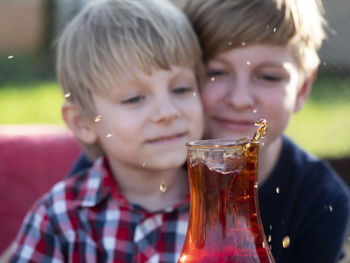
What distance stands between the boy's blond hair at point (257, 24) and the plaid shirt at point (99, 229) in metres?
0.40

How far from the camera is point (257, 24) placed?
4.77 feet

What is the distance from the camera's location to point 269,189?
1647 mm

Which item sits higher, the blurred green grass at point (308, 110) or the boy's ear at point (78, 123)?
the boy's ear at point (78, 123)

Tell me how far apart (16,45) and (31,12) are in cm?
58

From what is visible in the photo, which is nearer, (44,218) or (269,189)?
(44,218)

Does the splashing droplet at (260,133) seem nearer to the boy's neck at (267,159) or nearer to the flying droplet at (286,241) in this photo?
the flying droplet at (286,241)

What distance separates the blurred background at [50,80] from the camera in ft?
14.4

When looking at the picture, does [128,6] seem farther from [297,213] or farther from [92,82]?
[297,213]

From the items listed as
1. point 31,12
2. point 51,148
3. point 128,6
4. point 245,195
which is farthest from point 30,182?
point 31,12

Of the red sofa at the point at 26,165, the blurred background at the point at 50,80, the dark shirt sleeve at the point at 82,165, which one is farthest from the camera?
the blurred background at the point at 50,80

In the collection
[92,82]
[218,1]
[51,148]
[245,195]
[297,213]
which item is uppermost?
[218,1]

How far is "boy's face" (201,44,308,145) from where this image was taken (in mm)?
1478

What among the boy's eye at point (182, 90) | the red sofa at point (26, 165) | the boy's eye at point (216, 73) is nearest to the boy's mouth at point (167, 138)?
the boy's eye at point (182, 90)

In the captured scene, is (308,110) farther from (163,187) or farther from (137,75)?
(137,75)
